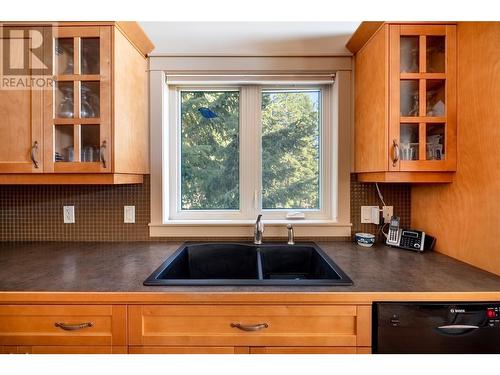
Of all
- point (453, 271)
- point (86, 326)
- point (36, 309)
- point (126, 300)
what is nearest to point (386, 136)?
point (453, 271)

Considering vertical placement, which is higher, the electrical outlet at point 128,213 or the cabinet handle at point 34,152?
the cabinet handle at point 34,152

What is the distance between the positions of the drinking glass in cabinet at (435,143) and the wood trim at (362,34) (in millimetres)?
590

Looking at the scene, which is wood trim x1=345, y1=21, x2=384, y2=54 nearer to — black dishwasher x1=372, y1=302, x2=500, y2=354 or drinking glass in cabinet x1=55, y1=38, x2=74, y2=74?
black dishwasher x1=372, y1=302, x2=500, y2=354

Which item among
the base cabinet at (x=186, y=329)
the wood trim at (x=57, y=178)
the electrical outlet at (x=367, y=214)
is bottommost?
the base cabinet at (x=186, y=329)

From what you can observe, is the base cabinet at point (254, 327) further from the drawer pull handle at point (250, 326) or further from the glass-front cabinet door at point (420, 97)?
the glass-front cabinet door at point (420, 97)

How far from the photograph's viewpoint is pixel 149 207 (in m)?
1.80

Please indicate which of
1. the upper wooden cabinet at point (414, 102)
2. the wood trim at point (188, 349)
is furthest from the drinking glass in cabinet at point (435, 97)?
the wood trim at point (188, 349)

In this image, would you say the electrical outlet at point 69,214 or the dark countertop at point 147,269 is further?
the electrical outlet at point 69,214

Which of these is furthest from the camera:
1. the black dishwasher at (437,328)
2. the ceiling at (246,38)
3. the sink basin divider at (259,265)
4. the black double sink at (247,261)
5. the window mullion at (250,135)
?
the window mullion at (250,135)

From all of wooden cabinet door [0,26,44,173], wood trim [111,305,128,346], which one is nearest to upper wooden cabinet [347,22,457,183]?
wood trim [111,305,128,346]

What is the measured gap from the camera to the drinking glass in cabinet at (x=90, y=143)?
141 cm

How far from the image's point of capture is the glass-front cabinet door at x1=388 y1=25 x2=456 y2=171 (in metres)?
1.38

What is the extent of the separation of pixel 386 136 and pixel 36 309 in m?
1.71

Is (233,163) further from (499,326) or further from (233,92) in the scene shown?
(499,326)
